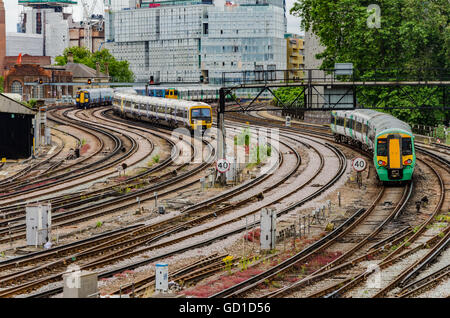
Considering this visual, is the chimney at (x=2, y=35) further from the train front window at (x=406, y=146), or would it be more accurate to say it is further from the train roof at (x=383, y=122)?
the train front window at (x=406, y=146)

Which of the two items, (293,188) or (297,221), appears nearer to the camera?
(297,221)

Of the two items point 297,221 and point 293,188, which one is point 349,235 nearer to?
point 297,221

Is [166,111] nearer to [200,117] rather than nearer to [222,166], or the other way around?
[200,117]

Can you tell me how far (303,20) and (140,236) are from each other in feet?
154

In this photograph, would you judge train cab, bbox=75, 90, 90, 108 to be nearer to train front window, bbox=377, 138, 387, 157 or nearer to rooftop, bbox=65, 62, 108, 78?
rooftop, bbox=65, 62, 108, 78

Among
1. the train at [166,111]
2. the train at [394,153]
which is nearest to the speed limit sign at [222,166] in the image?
the train at [394,153]

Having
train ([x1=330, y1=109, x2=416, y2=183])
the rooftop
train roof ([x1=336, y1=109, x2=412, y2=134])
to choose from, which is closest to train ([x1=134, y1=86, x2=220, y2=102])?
the rooftop

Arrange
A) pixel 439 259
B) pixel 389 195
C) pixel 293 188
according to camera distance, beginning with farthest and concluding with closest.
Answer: pixel 293 188
pixel 389 195
pixel 439 259

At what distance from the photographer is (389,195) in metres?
32.8

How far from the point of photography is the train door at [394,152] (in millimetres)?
33938

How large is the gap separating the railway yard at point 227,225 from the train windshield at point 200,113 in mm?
8448

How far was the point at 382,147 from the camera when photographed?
3422 cm
